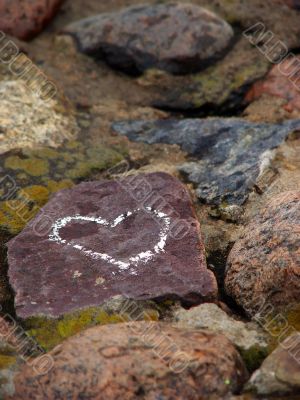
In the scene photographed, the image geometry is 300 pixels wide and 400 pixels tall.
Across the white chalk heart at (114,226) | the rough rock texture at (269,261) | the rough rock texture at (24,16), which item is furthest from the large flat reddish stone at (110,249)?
the rough rock texture at (24,16)

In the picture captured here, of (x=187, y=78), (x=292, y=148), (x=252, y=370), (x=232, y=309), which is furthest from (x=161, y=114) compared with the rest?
(x=252, y=370)

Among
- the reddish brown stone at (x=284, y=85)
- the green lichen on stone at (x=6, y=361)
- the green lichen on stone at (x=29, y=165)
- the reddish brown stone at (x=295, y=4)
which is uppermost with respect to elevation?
the reddish brown stone at (x=295, y=4)

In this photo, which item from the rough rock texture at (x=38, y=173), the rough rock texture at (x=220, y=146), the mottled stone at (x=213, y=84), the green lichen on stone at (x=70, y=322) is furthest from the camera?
the mottled stone at (x=213, y=84)

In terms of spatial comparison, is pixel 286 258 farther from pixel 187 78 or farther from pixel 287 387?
pixel 187 78

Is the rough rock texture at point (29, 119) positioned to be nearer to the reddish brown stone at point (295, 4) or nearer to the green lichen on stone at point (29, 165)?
the green lichen on stone at point (29, 165)

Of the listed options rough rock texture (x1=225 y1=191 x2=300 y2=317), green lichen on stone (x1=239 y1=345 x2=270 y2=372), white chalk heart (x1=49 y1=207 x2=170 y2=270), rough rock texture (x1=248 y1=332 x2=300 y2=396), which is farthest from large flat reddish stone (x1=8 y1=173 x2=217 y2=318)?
rough rock texture (x1=248 y1=332 x2=300 y2=396)

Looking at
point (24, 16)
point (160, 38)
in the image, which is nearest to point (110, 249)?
point (160, 38)
